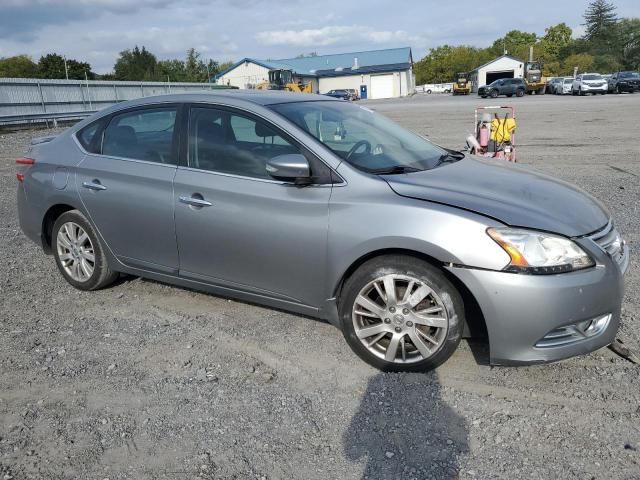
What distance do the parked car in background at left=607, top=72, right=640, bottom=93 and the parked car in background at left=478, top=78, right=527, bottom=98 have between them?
6700 millimetres

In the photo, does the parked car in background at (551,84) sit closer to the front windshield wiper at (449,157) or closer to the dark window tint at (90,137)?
the front windshield wiper at (449,157)

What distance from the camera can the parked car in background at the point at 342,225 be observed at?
3.10 meters

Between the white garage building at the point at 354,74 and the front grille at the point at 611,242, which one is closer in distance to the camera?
the front grille at the point at 611,242

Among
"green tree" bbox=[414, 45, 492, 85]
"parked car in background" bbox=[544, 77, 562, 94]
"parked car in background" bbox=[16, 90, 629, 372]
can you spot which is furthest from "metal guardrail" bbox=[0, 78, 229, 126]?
"green tree" bbox=[414, 45, 492, 85]

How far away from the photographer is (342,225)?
3.45 m

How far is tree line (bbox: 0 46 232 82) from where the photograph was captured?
8725 cm

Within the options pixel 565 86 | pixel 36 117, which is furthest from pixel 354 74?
pixel 36 117

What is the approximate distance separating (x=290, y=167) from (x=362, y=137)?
85cm

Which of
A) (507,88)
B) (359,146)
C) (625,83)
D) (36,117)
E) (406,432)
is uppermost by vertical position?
(507,88)

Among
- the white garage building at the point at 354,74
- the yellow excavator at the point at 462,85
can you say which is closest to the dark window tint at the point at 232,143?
the yellow excavator at the point at 462,85

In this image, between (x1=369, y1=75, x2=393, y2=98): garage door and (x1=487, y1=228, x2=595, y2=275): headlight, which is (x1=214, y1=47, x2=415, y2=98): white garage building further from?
(x1=487, y1=228, x2=595, y2=275): headlight

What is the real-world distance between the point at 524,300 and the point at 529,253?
0.84ft

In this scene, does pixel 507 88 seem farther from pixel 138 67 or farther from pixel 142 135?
pixel 138 67

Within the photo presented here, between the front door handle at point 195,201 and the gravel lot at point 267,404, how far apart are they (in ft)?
3.10
